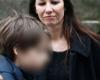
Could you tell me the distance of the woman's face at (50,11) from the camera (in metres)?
4.05

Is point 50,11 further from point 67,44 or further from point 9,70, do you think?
point 9,70

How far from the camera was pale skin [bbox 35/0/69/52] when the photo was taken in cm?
405

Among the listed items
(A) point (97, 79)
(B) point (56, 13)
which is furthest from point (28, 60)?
(A) point (97, 79)

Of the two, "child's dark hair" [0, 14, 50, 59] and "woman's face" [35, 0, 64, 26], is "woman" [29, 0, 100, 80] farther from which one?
"child's dark hair" [0, 14, 50, 59]

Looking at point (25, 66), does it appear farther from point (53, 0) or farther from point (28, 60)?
point (53, 0)

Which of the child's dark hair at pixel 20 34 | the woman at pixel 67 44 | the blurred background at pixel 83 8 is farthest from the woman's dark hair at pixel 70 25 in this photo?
the blurred background at pixel 83 8

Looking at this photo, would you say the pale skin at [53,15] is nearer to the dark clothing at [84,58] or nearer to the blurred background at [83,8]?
the dark clothing at [84,58]

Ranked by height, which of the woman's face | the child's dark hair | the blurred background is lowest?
the blurred background

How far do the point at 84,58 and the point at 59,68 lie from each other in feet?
0.82

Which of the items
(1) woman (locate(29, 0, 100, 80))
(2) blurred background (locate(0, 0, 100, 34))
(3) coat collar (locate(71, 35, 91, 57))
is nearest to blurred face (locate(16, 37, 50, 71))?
(1) woman (locate(29, 0, 100, 80))

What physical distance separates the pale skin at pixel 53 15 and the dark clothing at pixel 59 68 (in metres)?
0.09

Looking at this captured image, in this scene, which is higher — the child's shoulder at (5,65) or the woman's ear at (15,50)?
the woman's ear at (15,50)

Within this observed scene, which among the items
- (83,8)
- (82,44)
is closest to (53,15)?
(82,44)

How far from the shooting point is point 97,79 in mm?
4320
